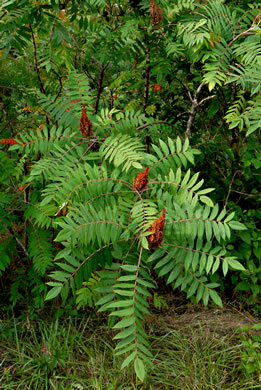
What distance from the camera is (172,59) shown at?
8.91 feet

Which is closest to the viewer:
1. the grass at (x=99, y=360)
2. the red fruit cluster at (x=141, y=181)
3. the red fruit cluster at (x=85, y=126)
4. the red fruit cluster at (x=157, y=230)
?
the red fruit cluster at (x=157, y=230)

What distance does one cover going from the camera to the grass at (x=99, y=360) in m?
2.15

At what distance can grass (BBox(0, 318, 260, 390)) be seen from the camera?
215 cm

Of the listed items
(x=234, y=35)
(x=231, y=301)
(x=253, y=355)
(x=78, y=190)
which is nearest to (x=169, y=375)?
(x=253, y=355)

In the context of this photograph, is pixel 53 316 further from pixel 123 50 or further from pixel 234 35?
pixel 234 35

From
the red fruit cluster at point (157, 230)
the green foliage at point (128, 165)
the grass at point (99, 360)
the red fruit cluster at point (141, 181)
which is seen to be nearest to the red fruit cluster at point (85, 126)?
the green foliage at point (128, 165)

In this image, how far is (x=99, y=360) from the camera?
230 cm

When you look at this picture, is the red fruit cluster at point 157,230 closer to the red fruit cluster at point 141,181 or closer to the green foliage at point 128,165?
the green foliage at point 128,165

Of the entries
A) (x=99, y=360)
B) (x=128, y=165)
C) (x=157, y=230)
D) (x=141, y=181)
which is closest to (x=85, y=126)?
(x=128, y=165)

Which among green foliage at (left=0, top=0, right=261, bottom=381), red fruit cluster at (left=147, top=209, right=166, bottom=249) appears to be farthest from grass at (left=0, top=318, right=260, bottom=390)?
red fruit cluster at (left=147, top=209, right=166, bottom=249)

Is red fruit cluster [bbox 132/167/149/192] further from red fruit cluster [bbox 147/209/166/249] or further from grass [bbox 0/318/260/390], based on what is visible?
grass [bbox 0/318/260/390]

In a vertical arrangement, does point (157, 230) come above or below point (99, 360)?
above

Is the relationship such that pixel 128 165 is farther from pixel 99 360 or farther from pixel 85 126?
pixel 99 360

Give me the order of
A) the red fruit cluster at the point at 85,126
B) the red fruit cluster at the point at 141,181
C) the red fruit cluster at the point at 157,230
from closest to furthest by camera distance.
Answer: the red fruit cluster at the point at 157,230, the red fruit cluster at the point at 141,181, the red fruit cluster at the point at 85,126
